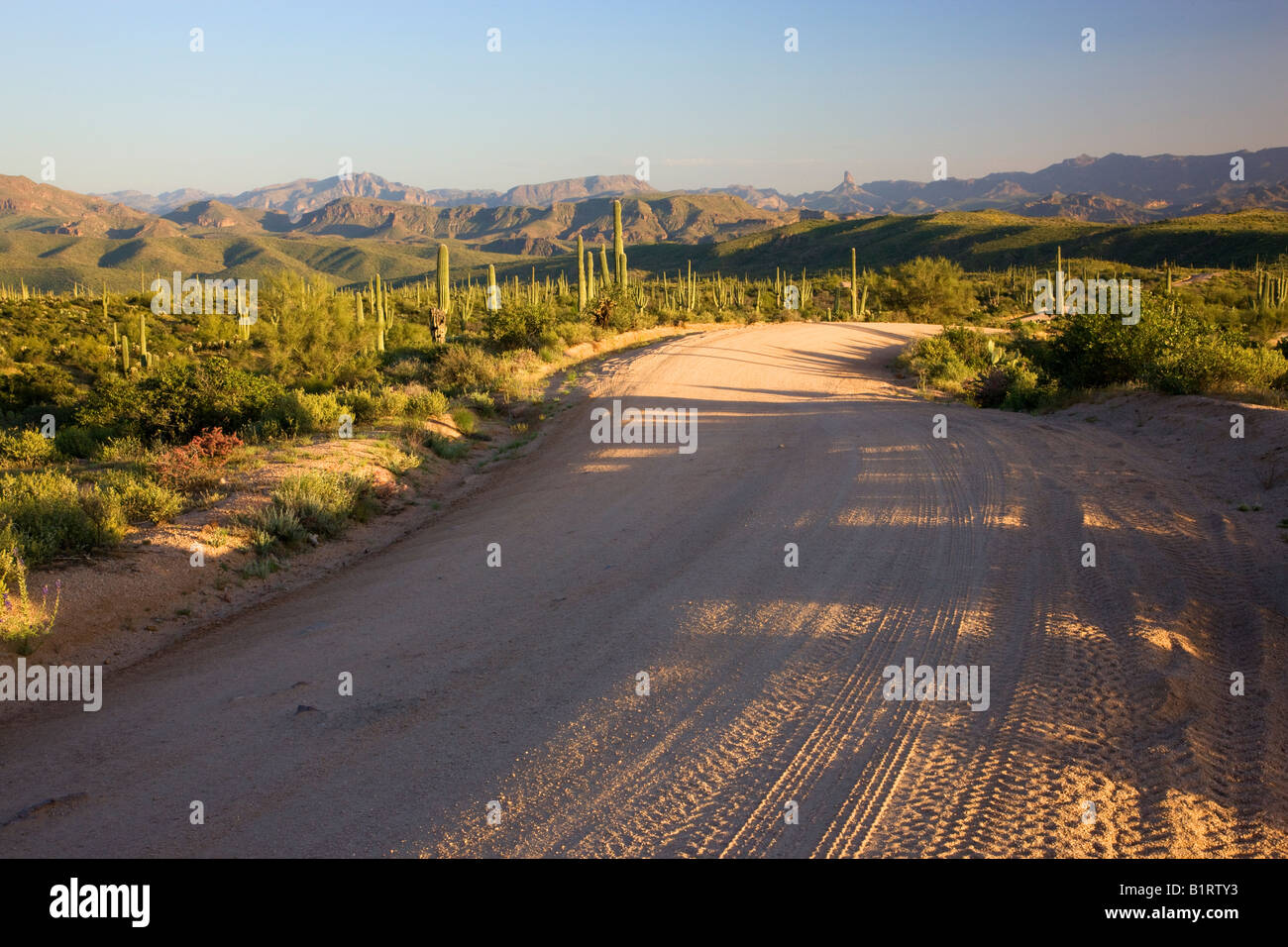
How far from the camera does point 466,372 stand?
19891 mm

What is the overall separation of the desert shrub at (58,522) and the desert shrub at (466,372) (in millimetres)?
10899

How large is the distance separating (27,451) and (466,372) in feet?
28.5

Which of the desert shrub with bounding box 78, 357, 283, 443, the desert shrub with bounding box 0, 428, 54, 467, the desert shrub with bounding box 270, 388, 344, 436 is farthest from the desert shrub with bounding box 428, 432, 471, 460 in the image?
the desert shrub with bounding box 0, 428, 54, 467

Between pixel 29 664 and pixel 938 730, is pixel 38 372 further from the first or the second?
pixel 938 730

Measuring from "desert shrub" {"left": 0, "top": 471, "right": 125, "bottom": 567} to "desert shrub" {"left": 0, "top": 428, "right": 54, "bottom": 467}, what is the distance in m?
8.15

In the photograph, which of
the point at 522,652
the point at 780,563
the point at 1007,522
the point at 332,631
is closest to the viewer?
the point at 522,652

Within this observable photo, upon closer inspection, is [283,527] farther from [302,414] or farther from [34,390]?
[34,390]

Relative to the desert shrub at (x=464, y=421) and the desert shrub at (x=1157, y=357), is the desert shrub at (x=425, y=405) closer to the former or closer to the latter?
the desert shrub at (x=464, y=421)

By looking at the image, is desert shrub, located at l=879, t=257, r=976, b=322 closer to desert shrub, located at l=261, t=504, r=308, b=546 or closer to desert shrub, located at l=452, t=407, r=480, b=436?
desert shrub, located at l=452, t=407, r=480, b=436

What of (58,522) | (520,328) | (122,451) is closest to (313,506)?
(58,522)

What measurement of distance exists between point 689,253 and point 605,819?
5713 inches

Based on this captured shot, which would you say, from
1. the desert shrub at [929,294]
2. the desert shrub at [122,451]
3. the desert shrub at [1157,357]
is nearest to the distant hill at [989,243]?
the desert shrub at [929,294]

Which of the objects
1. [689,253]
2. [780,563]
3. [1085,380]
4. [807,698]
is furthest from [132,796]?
[689,253]

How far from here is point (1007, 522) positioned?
809cm
